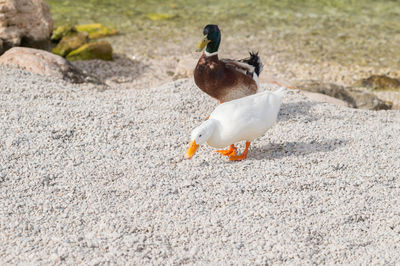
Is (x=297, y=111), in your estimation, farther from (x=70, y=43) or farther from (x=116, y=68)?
(x=70, y=43)

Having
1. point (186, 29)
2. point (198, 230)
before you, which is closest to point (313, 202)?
point (198, 230)

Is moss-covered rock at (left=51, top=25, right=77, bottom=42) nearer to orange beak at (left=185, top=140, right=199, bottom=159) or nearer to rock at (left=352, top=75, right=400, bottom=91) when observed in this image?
rock at (left=352, top=75, right=400, bottom=91)

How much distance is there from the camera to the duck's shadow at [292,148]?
470cm

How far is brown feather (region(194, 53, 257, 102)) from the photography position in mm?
5356

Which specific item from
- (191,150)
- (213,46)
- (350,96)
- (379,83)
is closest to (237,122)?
(191,150)

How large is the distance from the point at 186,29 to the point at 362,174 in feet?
26.3

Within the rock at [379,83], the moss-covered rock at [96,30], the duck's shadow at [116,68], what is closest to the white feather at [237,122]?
the duck's shadow at [116,68]

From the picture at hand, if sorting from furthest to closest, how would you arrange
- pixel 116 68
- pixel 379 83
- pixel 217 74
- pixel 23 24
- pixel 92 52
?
pixel 92 52 → pixel 116 68 → pixel 379 83 → pixel 23 24 → pixel 217 74

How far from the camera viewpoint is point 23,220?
3678 millimetres

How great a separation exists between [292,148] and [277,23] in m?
8.08

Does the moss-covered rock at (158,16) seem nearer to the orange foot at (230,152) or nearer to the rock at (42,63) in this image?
the rock at (42,63)

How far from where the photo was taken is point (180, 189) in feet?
13.4

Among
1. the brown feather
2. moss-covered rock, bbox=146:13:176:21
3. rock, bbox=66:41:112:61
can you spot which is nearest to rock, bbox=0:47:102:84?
rock, bbox=66:41:112:61

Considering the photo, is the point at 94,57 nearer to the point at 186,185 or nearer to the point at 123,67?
the point at 123,67
